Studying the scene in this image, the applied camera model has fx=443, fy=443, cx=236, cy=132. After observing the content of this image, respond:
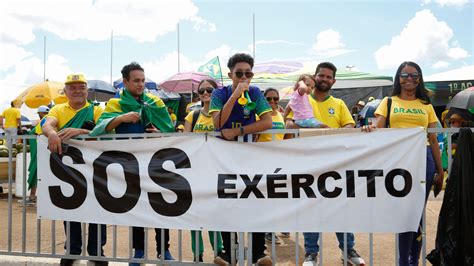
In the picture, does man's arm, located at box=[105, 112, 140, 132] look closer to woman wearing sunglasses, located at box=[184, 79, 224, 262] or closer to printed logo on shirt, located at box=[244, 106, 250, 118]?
woman wearing sunglasses, located at box=[184, 79, 224, 262]

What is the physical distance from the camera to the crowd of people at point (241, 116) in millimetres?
3842

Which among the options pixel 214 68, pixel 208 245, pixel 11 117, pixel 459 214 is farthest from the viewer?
pixel 214 68

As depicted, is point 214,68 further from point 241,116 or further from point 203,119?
point 241,116

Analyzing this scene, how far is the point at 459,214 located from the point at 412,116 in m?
0.91

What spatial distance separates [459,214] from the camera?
11.4 ft

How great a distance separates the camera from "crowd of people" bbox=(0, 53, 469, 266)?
384 cm

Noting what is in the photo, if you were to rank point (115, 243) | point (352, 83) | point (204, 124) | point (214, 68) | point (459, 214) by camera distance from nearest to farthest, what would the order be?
1. point (459, 214)
2. point (115, 243)
3. point (204, 124)
4. point (214, 68)
5. point (352, 83)

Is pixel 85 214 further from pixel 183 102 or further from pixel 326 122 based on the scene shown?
pixel 183 102

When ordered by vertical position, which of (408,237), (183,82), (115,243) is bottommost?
(115,243)

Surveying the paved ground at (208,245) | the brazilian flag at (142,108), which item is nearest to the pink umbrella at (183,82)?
the paved ground at (208,245)

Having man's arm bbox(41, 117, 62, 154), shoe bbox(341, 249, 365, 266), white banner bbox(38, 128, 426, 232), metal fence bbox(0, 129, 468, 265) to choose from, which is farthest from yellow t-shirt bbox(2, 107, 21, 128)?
shoe bbox(341, 249, 365, 266)

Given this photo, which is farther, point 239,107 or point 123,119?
point 123,119

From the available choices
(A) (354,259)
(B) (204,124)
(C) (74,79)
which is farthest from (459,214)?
(C) (74,79)

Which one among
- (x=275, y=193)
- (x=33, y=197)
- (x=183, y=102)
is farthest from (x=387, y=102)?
(x=183, y=102)
